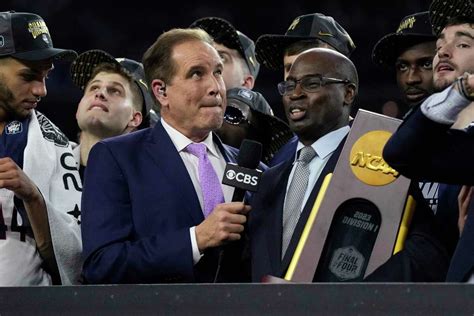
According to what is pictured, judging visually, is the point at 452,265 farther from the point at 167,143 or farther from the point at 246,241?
the point at 167,143

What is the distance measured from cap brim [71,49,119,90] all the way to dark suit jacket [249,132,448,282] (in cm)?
108

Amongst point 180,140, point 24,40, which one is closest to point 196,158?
point 180,140

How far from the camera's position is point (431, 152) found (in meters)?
2.50

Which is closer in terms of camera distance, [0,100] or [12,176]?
[12,176]

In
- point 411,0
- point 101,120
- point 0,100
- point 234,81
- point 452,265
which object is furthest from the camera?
point 411,0

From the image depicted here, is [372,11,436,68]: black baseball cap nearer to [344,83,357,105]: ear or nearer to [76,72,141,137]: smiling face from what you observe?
[344,83,357,105]: ear

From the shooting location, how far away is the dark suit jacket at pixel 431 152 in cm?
246

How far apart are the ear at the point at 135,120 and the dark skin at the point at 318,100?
86 cm

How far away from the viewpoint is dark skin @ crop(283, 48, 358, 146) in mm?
2914

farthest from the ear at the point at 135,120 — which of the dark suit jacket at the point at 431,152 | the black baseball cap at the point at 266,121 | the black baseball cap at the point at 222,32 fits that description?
the dark suit jacket at the point at 431,152

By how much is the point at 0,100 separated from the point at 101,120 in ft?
1.64

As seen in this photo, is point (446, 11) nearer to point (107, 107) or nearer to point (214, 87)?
point (214, 87)

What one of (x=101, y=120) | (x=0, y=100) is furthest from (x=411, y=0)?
(x=0, y=100)

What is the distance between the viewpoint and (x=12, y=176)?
2.83 m
